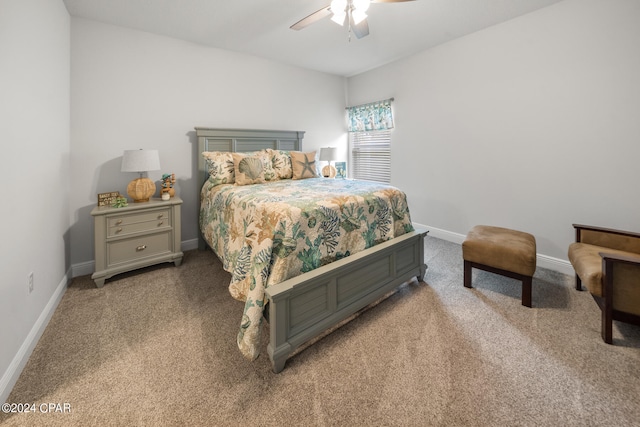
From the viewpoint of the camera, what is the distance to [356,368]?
61.8 inches

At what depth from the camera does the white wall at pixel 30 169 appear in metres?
1.45

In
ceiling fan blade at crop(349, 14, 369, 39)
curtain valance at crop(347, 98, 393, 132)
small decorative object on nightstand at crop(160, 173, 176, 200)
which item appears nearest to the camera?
ceiling fan blade at crop(349, 14, 369, 39)

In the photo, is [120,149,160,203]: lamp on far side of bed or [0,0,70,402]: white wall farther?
[120,149,160,203]: lamp on far side of bed

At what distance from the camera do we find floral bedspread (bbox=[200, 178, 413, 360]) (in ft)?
5.34

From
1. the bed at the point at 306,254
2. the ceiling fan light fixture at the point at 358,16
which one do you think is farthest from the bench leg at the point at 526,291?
the ceiling fan light fixture at the point at 358,16

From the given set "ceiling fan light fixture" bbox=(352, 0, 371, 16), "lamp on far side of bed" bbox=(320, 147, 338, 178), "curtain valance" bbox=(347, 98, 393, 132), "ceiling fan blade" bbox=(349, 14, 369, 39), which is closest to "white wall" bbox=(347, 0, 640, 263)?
"curtain valance" bbox=(347, 98, 393, 132)

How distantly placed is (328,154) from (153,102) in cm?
244

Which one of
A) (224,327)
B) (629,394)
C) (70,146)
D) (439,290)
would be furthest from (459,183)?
(70,146)

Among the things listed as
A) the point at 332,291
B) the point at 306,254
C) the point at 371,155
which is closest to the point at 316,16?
the point at 306,254

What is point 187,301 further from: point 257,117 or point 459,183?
point 459,183

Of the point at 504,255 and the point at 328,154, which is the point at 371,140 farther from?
the point at 504,255

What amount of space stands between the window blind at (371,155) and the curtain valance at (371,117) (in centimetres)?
13

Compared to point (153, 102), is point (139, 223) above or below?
below

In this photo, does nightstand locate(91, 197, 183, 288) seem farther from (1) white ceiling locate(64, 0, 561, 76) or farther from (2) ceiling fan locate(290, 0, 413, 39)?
(2) ceiling fan locate(290, 0, 413, 39)
